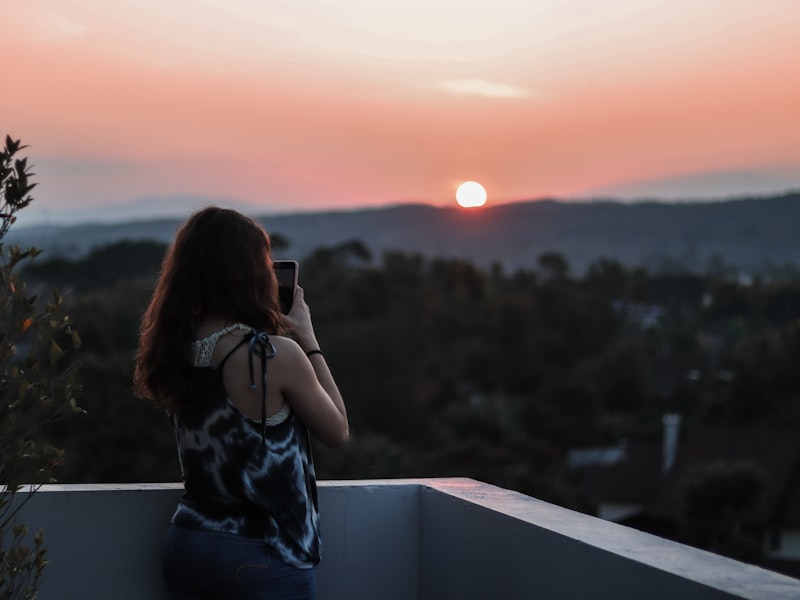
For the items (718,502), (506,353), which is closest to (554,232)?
(506,353)

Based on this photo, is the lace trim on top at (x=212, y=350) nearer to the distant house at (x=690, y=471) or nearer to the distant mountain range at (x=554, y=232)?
the distant house at (x=690, y=471)

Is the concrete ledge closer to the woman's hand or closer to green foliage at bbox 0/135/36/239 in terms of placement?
the woman's hand

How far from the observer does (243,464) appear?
1.73 m

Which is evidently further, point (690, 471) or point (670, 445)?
point (670, 445)

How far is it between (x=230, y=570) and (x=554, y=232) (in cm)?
4399

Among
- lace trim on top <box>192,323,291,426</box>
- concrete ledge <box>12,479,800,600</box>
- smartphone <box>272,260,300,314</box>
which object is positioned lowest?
Answer: concrete ledge <box>12,479,800,600</box>

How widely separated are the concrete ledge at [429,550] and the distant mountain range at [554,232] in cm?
3705

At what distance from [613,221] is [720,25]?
33996mm

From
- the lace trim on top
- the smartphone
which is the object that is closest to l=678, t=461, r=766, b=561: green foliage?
the smartphone

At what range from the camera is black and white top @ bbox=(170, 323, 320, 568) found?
5.65ft

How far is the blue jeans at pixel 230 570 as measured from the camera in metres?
A: 1.72

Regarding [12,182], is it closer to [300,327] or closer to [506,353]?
[300,327]

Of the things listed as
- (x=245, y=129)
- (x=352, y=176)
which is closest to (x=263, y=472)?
(x=245, y=129)

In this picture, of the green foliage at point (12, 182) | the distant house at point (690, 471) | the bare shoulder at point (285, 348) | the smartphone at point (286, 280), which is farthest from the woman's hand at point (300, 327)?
the distant house at point (690, 471)
